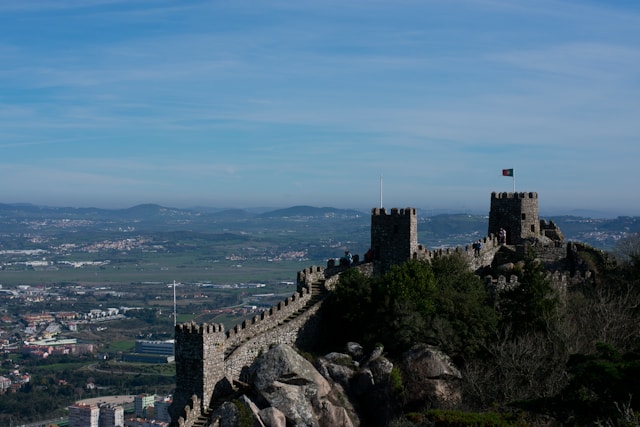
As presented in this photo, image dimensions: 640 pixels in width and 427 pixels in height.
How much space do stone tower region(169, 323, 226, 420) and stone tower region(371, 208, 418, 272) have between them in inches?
415

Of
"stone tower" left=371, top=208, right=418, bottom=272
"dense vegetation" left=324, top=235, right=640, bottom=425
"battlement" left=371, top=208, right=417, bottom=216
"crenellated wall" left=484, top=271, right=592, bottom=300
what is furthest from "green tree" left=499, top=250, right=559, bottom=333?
"battlement" left=371, top=208, right=417, bottom=216

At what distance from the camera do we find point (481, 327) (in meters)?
35.2

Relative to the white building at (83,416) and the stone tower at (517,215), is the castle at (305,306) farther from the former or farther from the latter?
the white building at (83,416)

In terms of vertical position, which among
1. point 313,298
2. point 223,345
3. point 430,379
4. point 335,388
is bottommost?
point 335,388

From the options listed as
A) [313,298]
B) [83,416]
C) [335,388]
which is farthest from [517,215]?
[83,416]

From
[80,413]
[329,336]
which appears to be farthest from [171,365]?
[329,336]

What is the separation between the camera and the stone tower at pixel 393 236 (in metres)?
40.6

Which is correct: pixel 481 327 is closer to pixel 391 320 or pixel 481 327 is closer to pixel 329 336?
pixel 391 320

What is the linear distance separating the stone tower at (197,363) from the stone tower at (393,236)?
10.6m

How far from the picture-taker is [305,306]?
38.4m

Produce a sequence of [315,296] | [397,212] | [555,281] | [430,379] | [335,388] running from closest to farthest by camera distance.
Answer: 1. [335,388]
2. [430,379]
3. [315,296]
4. [555,281]
5. [397,212]

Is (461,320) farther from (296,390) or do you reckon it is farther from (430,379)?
(296,390)

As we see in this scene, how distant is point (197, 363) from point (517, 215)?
66.2 ft

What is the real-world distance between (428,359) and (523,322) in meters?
4.41
